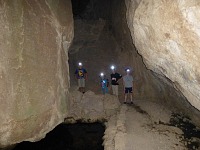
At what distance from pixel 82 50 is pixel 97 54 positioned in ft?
3.08

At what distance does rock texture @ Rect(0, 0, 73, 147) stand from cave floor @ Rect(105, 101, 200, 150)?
2.12 meters

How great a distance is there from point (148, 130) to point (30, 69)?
13.6ft

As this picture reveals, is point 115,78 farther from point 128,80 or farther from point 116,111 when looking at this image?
point 116,111

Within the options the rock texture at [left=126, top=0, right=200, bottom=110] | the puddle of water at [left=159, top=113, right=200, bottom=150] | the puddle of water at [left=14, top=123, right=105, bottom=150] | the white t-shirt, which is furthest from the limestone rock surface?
the rock texture at [left=126, top=0, right=200, bottom=110]

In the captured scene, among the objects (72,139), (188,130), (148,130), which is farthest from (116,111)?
(188,130)

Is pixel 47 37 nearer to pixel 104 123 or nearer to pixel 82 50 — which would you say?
pixel 104 123

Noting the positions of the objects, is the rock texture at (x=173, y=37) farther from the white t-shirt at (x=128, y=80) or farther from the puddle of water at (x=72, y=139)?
the puddle of water at (x=72, y=139)

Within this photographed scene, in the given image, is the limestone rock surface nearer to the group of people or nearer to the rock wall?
the group of people

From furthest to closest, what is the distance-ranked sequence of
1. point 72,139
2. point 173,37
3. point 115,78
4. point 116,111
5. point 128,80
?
point 115,78, point 128,80, point 116,111, point 72,139, point 173,37

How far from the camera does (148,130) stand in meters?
8.05

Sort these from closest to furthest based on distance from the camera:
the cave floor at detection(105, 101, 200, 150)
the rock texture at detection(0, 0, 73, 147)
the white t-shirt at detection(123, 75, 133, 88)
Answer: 1. the rock texture at detection(0, 0, 73, 147)
2. the cave floor at detection(105, 101, 200, 150)
3. the white t-shirt at detection(123, 75, 133, 88)

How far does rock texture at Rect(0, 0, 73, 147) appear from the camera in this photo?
655 centimetres

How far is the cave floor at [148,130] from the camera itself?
7070mm

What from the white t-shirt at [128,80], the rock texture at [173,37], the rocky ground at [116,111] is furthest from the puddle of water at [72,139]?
the rock texture at [173,37]
